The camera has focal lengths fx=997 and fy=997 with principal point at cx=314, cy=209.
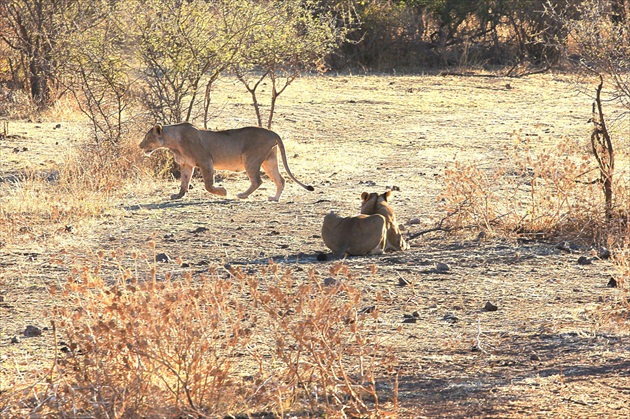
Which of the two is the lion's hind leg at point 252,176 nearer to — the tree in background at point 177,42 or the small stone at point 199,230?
the tree in background at point 177,42

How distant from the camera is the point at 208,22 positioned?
13.8m

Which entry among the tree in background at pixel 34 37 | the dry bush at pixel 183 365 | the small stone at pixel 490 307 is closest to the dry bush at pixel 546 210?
the small stone at pixel 490 307

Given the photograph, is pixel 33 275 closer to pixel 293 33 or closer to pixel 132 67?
pixel 132 67

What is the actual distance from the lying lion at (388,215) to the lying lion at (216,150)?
2730 millimetres

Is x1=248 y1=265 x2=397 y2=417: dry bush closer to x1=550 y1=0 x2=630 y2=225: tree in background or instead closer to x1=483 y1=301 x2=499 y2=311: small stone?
x1=483 y1=301 x2=499 y2=311: small stone

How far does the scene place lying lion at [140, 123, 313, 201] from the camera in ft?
40.0

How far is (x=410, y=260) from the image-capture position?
8781 millimetres

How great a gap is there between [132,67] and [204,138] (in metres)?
2.64

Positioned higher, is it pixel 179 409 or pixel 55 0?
pixel 55 0

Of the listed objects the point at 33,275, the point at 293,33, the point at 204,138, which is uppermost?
the point at 293,33

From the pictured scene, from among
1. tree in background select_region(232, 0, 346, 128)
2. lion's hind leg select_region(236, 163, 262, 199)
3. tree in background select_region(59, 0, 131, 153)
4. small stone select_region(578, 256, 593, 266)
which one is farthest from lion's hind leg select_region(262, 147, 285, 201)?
small stone select_region(578, 256, 593, 266)

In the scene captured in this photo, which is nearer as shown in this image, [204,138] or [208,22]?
[204,138]

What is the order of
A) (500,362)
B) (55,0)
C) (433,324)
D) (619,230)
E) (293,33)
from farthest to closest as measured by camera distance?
(55,0) < (293,33) < (619,230) < (433,324) < (500,362)

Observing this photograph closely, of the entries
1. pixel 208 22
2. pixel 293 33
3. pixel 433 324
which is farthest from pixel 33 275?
pixel 293 33
